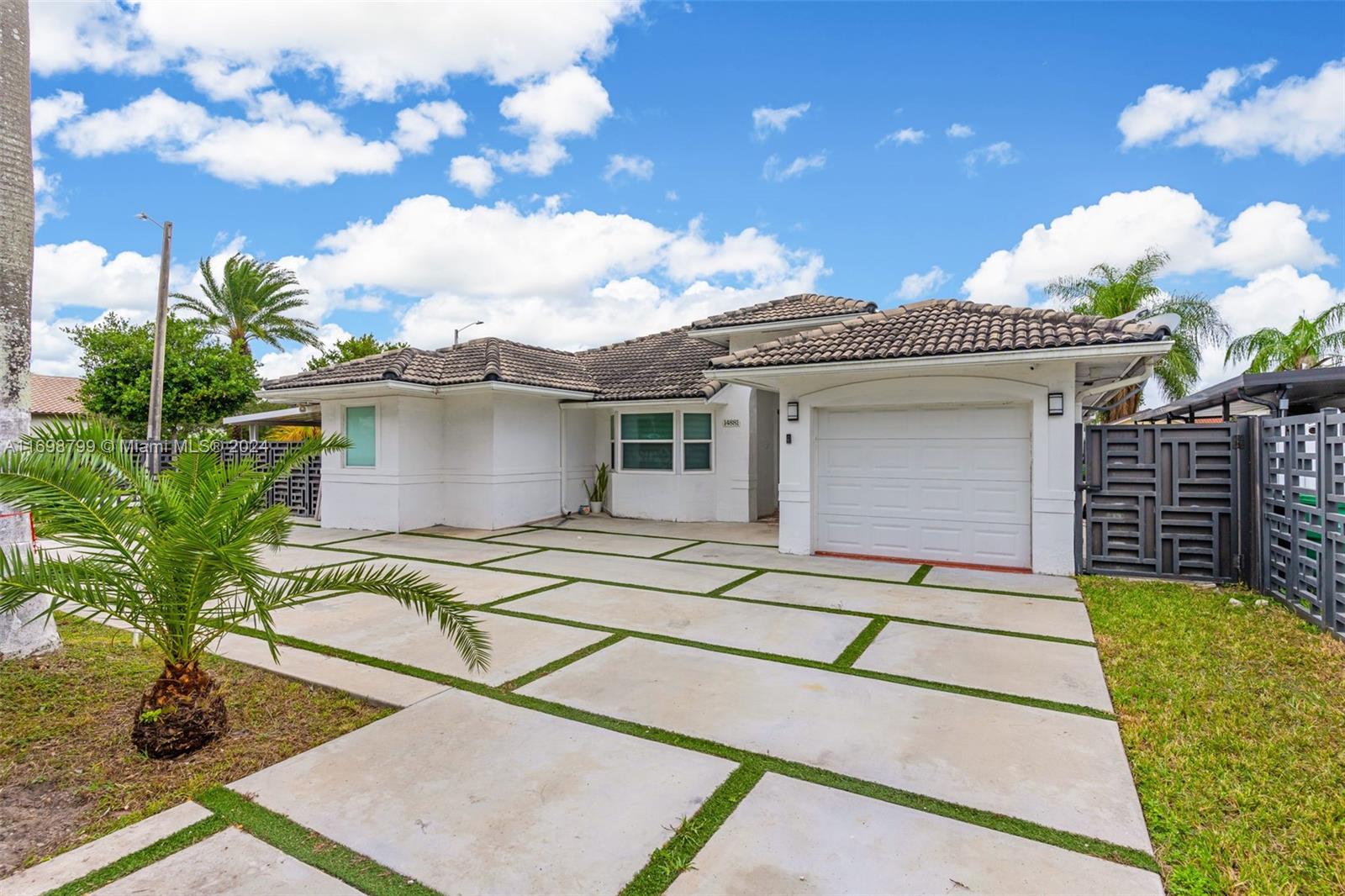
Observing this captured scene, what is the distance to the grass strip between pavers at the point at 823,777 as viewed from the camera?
274 cm

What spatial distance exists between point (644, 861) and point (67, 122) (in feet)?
50.9

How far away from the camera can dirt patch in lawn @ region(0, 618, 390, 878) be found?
3.00 metres

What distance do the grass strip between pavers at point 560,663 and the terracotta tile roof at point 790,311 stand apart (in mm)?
8957

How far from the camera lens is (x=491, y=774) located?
3.35m

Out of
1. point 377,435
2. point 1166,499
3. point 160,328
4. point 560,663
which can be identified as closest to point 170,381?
point 160,328

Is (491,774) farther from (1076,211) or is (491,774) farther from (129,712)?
(1076,211)

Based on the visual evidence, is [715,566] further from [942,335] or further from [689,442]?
[689,442]

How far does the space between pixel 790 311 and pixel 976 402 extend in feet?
17.5

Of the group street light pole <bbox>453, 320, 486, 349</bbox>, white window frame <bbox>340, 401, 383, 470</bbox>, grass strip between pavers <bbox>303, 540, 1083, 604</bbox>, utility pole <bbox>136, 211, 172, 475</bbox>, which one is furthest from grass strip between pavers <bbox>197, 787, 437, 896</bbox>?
street light pole <bbox>453, 320, 486, 349</bbox>

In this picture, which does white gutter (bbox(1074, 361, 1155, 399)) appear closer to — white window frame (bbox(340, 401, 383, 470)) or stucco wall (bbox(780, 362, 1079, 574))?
stucco wall (bbox(780, 362, 1079, 574))

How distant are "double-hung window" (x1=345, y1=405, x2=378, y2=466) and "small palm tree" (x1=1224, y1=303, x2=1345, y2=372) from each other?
2611 centimetres

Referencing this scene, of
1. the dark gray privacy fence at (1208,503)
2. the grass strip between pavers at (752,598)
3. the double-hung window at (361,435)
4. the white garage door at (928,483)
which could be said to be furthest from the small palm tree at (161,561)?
the double-hung window at (361,435)

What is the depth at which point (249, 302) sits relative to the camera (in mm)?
25594

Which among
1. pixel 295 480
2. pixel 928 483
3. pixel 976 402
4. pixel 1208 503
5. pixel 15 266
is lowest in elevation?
pixel 295 480
